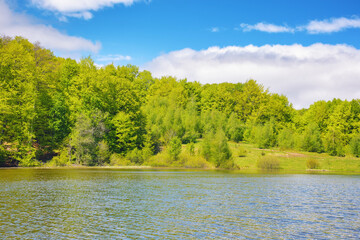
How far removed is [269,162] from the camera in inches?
3607

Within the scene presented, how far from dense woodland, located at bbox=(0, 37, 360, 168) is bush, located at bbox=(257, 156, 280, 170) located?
1037cm

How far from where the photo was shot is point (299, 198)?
1401 inches

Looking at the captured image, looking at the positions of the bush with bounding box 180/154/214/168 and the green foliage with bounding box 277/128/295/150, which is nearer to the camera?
the bush with bounding box 180/154/214/168

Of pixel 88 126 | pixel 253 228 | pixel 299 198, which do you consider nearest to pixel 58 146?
pixel 88 126

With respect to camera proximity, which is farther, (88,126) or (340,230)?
(88,126)

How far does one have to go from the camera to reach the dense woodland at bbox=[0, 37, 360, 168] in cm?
7819

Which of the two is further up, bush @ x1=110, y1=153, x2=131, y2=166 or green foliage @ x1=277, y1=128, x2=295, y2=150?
green foliage @ x1=277, y1=128, x2=295, y2=150

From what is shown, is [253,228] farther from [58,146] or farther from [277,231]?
[58,146]

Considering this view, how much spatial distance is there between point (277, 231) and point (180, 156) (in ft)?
229

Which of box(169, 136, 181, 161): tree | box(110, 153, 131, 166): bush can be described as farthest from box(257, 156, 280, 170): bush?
box(110, 153, 131, 166): bush

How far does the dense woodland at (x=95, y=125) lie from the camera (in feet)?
257

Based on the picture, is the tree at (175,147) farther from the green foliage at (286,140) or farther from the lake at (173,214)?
the lake at (173,214)

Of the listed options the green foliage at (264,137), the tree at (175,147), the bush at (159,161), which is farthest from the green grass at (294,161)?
the bush at (159,161)

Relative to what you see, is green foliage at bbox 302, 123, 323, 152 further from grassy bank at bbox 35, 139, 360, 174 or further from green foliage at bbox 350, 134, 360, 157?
grassy bank at bbox 35, 139, 360, 174
